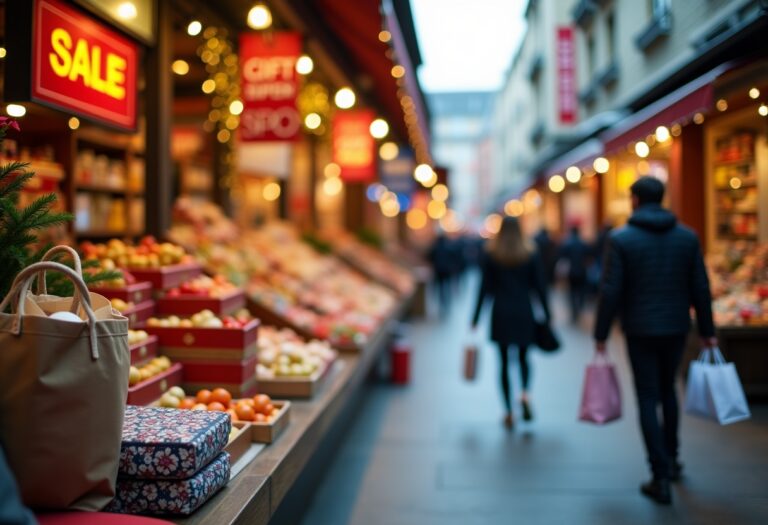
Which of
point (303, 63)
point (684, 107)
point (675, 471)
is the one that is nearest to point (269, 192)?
point (303, 63)

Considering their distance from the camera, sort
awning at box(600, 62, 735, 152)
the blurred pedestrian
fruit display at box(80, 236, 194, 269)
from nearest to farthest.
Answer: fruit display at box(80, 236, 194, 269) → awning at box(600, 62, 735, 152) → the blurred pedestrian

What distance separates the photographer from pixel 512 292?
20.0ft

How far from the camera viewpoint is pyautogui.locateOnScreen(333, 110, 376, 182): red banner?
38.2 feet

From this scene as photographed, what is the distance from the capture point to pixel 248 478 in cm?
299

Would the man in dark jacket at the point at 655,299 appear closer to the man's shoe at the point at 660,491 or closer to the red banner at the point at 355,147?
the man's shoe at the point at 660,491

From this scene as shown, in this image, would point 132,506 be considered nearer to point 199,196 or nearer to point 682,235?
point 682,235

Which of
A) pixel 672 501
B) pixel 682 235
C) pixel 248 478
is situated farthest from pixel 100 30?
pixel 672 501

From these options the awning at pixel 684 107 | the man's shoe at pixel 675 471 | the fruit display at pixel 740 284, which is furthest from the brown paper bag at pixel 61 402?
the fruit display at pixel 740 284

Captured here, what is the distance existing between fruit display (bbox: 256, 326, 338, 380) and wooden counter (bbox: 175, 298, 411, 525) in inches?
6.6

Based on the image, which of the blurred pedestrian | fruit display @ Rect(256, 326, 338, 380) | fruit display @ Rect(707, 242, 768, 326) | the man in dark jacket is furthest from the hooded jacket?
the blurred pedestrian

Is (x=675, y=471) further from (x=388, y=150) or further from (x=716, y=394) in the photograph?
(x=388, y=150)

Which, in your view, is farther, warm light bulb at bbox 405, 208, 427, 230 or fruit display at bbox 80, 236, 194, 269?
warm light bulb at bbox 405, 208, 427, 230

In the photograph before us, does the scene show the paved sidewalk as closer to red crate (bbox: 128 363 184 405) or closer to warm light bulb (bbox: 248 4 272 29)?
red crate (bbox: 128 363 184 405)

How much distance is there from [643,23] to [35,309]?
11.9 meters
